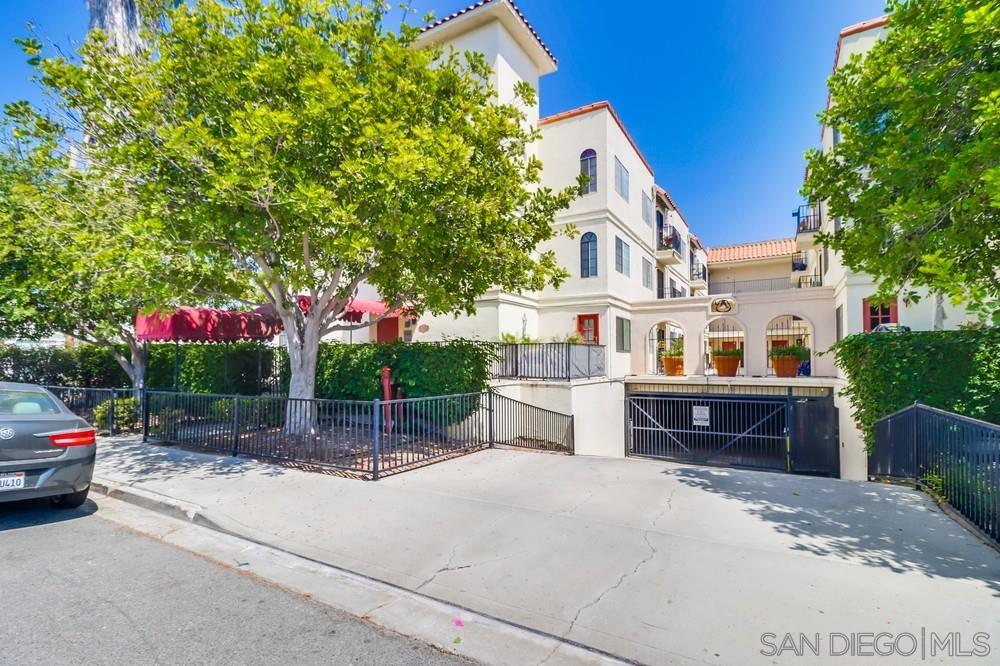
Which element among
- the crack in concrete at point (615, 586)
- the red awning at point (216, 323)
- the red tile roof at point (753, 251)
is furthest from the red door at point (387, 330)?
the red tile roof at point (753, 251)

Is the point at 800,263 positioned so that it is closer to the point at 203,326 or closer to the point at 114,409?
the point at 203,326

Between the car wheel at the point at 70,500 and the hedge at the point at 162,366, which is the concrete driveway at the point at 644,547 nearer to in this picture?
the car wheel at the point at 70,500

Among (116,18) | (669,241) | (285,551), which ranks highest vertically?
(116,18)

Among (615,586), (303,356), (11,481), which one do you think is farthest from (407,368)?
(615,586)

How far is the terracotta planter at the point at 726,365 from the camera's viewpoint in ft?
59.2

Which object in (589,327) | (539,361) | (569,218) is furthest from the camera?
(569,218)

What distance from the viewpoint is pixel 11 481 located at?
5.18 metres

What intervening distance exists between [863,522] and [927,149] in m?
4.60

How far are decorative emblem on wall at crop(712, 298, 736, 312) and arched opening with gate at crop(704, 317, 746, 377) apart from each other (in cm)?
47

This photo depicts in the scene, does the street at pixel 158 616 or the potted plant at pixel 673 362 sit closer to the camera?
the street at pixel 158 616

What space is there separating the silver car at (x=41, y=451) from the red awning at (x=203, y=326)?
4.45 meters

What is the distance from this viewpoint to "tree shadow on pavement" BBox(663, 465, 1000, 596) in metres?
4.18

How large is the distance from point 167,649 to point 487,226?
24.0ft

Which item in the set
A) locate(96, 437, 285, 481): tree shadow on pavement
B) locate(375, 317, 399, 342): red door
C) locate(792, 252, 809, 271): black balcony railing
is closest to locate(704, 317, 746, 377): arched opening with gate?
locate(792, 252, 809, 271): black balcony railing
